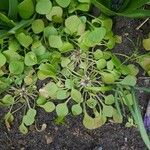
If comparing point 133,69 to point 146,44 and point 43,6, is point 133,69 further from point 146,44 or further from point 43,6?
point 43,6

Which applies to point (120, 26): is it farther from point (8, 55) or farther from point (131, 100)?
point (8, 55)

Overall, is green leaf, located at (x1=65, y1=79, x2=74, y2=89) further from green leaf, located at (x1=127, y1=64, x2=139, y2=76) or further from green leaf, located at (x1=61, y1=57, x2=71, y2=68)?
green leaf, located at (x1=127, y1=64, x2=139, y2=76)

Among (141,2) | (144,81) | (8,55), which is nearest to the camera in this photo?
(141,2)

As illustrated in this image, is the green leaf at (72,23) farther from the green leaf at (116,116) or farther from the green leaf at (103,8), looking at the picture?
the green leaf at (116,116)

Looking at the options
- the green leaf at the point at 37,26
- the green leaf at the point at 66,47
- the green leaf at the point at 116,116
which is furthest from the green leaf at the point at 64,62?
the green leaf at the point at 116,116

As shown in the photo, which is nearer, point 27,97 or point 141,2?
point 141,2

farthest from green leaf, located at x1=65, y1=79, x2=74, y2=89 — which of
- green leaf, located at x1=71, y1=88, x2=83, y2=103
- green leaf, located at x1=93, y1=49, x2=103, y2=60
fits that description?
green leaf, located at x1=93, y1=49, x2=103, y2=60

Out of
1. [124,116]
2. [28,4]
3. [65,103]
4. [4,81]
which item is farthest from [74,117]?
[28,4]
